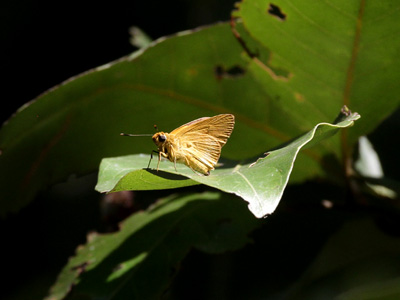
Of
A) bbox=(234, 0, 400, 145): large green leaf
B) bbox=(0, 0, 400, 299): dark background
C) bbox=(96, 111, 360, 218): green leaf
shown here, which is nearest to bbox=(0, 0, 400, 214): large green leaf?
bbox=(234, 0, 400, 145): large green leaf

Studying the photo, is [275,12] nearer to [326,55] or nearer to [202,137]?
[326,55]

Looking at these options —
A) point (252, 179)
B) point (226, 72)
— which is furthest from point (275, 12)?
point (252, 179)

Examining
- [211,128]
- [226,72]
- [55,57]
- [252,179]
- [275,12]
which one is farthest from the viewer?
[55,57]

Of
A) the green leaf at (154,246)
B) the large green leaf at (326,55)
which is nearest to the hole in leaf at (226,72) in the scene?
the large green leaf at (326,55)

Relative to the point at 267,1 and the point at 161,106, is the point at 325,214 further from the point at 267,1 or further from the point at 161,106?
the point at 267,1

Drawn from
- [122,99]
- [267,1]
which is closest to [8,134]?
[122,99]

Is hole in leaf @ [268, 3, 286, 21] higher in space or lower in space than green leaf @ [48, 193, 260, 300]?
higher

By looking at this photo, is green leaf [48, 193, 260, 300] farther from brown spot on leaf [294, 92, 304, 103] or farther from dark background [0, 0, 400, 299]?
dark background [0, 0, 400, 299]
